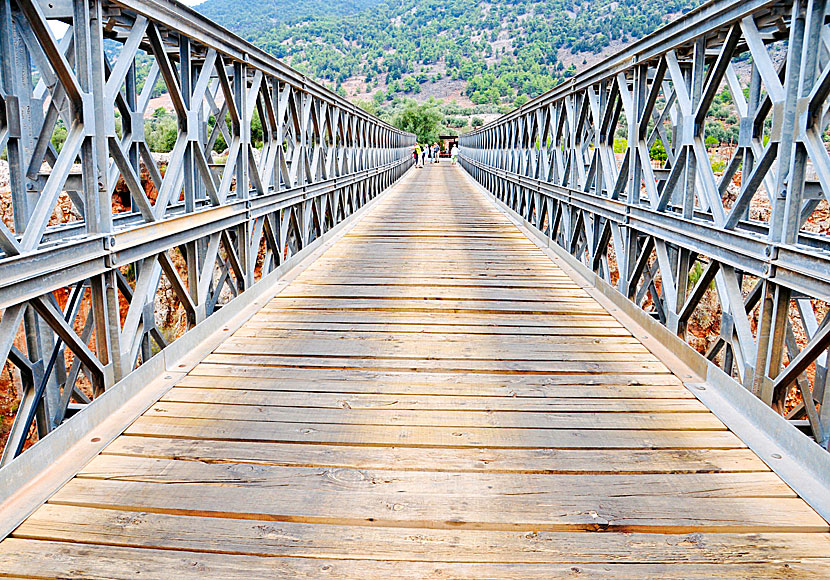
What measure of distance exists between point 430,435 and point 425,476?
0.40m

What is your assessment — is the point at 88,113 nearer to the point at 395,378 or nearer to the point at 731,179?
the point at 395,378

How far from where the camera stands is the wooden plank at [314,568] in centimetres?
212

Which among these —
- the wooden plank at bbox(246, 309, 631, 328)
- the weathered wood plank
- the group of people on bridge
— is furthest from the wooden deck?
the group of people on bridge

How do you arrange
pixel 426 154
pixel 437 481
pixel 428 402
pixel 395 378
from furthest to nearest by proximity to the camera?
1. pixel 426 154
2. pixel 395 378
3. pixel 428 402
4. pixel 437 481

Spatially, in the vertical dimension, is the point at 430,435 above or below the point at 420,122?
below

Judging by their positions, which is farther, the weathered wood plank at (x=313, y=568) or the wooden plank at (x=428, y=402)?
the wooden plank at (x=428, y=402)

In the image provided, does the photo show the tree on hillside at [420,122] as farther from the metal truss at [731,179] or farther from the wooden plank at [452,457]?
the wooden plank at [452,457]

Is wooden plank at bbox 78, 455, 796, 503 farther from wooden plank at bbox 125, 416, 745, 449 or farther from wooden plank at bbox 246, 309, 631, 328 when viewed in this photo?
wooden plank at bbox 246, 309, 631, 328

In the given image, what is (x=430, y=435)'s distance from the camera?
10.3ft

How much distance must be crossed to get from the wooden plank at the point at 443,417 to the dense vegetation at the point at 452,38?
127990mm

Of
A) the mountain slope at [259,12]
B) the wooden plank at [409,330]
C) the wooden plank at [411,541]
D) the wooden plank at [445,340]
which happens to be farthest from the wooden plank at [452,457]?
the mountain slope at [259,12]

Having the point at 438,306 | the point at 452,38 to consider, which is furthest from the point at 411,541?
the point at 452,38

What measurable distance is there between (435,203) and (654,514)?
43.6 ft

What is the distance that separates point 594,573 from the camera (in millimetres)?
2146
